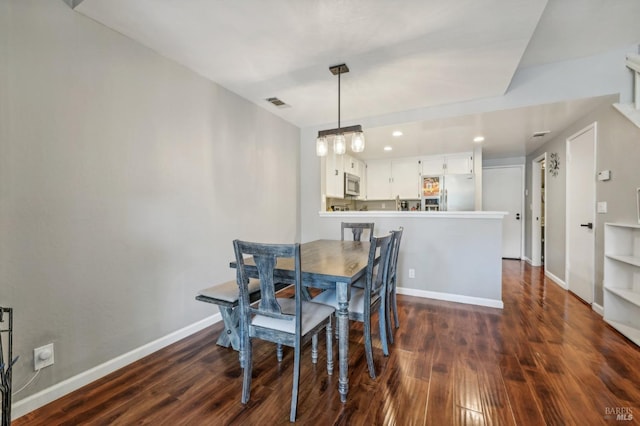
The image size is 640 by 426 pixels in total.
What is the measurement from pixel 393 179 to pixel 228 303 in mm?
4562

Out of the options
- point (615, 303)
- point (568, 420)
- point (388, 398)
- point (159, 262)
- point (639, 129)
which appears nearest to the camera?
point (568, 420)

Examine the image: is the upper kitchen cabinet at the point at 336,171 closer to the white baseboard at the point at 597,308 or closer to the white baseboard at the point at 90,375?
the white baseboard at the point at 90,375

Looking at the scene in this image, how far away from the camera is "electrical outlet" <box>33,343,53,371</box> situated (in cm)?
154

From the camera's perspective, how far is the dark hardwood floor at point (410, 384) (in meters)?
1.46

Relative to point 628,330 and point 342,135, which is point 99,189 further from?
point 628,330

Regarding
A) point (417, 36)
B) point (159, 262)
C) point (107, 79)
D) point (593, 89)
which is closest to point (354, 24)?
point (417, 36)

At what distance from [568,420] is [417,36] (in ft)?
8.17

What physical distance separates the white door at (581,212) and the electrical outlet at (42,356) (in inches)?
190

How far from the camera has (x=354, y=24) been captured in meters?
1.84

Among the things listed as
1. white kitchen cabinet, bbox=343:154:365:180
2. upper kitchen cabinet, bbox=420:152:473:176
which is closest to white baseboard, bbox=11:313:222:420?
white kitchen cabinet, bbox=343:154:365:180

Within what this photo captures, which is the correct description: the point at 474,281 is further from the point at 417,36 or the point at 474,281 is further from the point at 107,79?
the point at 107,79

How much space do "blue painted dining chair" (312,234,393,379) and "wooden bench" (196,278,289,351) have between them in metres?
0.55

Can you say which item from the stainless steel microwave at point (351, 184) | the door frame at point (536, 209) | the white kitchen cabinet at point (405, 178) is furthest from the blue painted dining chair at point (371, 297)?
A: the door frame at point (536, 209)

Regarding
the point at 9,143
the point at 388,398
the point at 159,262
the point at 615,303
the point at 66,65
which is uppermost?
the point at 66,65
